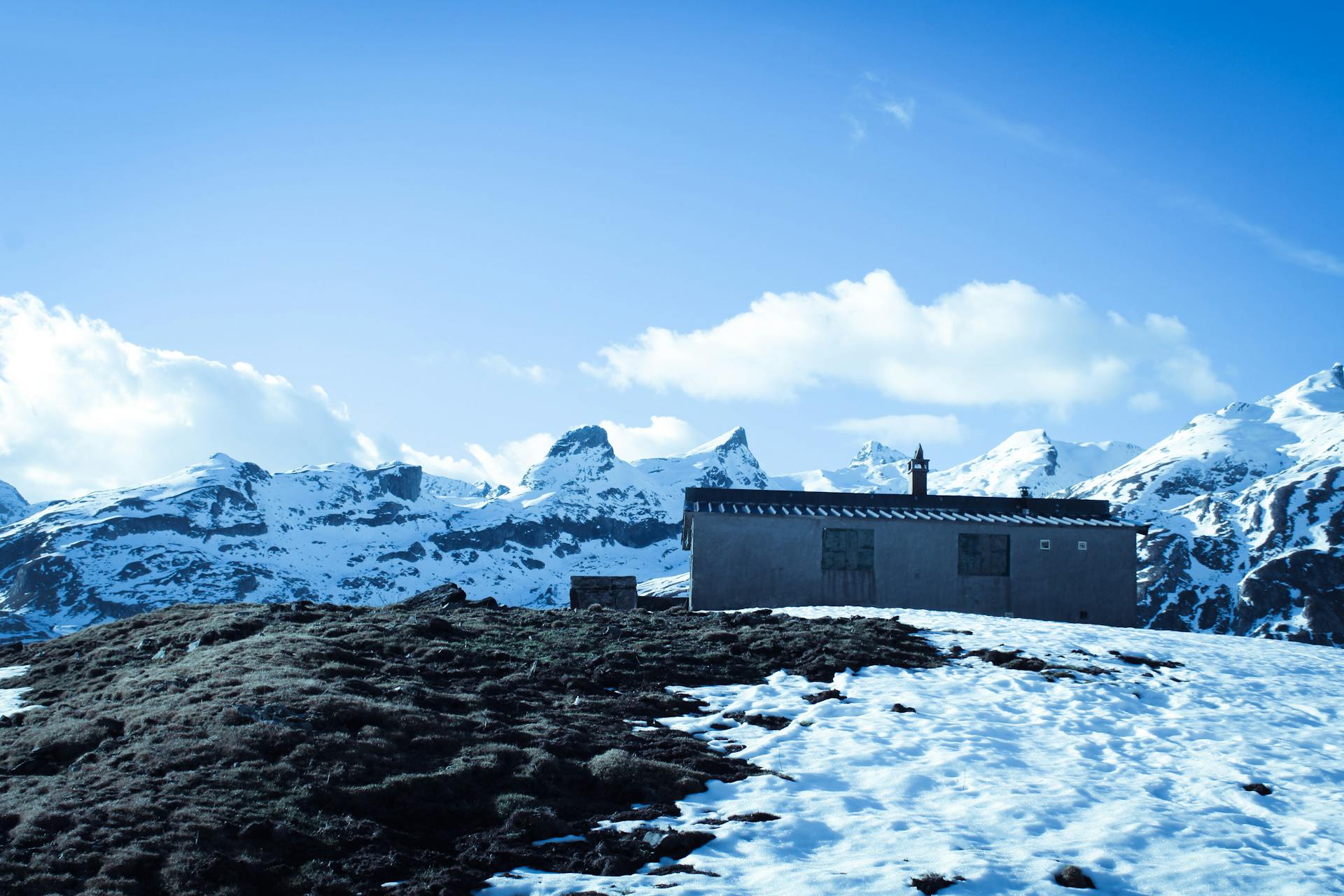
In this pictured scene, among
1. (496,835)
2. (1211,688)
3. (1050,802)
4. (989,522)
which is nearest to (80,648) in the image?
(496,835)

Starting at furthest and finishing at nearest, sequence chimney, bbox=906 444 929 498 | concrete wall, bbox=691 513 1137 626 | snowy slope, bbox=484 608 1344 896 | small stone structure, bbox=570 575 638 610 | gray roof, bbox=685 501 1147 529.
→ chimney, bbox=906 444 929 498 → gray roof, bbox=685 501 1147 529 → concrete wall, bbox=691 513 1137 626 → small stone structure, bbox=570 575 638 610 → snowy slope, bbox=484 608 1344 896

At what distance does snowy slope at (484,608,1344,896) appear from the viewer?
30.2 feet

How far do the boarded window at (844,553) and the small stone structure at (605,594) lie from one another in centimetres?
564

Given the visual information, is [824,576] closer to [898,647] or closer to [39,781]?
[898,647]

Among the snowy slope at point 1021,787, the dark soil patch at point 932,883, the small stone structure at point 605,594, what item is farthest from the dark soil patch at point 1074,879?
the small stone structure at point 605,594

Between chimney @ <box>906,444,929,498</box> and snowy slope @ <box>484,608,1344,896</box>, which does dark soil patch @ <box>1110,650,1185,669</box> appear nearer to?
snowy slope @ <box>484,608,1344,896</box>

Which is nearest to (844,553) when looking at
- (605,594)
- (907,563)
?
(907,563)

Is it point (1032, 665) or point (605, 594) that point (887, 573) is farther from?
point (1032, 665)

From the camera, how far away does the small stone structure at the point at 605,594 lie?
2789 centimetres

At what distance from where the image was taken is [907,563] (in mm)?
29609

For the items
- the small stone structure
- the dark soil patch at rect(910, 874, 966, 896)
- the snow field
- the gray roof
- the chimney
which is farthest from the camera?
the chimney

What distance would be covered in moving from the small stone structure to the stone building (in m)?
2.12

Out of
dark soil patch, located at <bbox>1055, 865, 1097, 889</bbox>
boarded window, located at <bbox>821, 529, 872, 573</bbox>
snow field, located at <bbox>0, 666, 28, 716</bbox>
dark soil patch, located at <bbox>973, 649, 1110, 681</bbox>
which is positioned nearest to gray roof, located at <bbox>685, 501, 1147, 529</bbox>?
boarded window, located at <bbox>821, 529, 872, 573</bbox>

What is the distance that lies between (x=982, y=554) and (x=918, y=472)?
8.12 m
